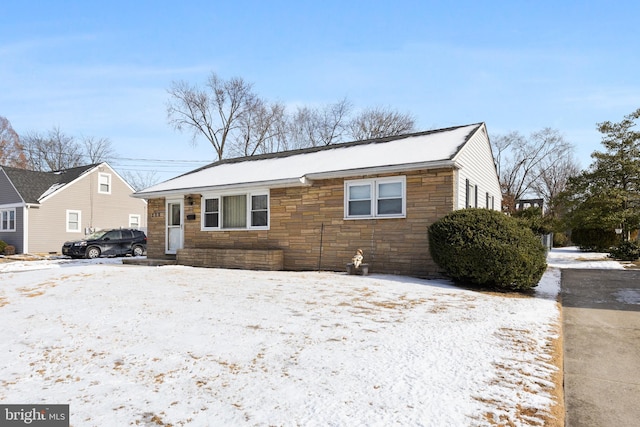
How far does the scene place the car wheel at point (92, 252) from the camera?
19.5 metres

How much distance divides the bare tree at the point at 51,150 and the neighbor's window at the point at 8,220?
15816 millimetres

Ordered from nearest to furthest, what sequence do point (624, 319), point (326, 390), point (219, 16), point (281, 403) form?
point (281, 403)
point (326, 390)
point (624, 319)
point (219, 16)

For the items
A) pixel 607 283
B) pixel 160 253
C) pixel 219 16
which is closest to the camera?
pixel 607 283

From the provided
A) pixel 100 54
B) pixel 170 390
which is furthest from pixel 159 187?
pixel 170 390

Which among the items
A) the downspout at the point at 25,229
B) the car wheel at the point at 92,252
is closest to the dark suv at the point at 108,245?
the car wheel at the point at 92,252

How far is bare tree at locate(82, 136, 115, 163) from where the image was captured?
4028 cm

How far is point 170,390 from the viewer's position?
3479 millimetres

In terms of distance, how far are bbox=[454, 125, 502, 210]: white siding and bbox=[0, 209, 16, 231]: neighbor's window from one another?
83.9 feet

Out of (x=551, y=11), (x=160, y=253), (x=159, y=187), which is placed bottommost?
(x=160, y=253)

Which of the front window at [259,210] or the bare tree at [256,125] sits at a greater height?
the bare tree at [256,125]

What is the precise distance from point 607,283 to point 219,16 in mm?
12313

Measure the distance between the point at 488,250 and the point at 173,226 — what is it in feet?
37.9

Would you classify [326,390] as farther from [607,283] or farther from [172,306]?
[607,283]

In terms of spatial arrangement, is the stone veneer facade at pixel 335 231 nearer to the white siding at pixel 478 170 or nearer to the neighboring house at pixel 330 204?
the neighboring house at pixel 330 204
